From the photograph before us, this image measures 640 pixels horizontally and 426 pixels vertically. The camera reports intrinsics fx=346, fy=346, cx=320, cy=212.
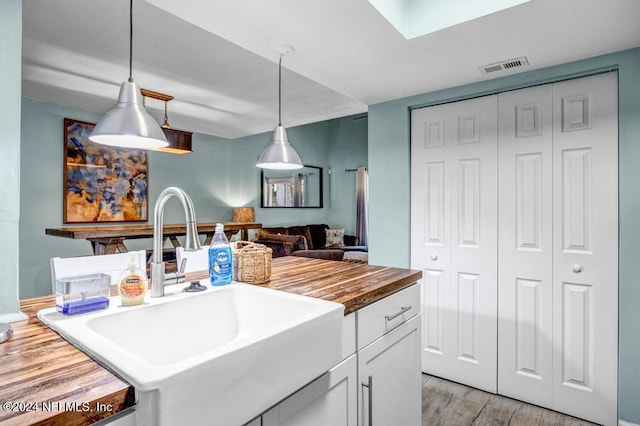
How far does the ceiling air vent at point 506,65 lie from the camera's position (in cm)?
194

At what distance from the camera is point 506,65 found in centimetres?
201

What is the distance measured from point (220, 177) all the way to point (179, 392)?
555 centimetres

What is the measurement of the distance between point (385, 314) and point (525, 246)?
1243 mm

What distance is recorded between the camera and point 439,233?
247cm

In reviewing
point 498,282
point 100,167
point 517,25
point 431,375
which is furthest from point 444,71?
point 100,167

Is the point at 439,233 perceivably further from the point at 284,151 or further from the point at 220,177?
the point at 220,177

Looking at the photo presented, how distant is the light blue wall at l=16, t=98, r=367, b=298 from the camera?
392cm

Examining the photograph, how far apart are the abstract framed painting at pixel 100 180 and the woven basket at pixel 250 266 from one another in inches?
148

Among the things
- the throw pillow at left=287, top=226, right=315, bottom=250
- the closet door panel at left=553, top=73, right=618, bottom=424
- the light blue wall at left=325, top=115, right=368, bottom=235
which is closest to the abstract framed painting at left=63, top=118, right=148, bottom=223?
the throw pillow at left=287, top=226, right=315, bottom=250

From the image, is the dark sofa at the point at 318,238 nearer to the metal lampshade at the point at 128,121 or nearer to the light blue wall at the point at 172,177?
the light blue wall at the point at 172,177

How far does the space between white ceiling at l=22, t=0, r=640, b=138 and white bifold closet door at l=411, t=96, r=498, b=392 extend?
29cm

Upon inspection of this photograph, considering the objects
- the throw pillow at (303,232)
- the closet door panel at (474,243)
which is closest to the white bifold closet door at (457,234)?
the closet door panel at (474,243)

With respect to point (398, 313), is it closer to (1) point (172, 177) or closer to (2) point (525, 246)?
(2) point (525, 246)

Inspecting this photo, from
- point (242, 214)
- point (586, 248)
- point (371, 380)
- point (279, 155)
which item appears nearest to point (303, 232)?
point (242, 214)
